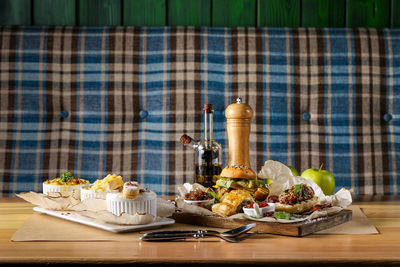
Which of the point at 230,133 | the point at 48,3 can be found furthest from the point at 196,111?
the point at 48,3

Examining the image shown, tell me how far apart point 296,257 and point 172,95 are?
130 centimetres

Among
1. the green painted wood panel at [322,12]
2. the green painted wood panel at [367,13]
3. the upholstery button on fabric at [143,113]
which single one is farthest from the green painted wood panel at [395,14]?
the upholstery button on fabric at [143,113]

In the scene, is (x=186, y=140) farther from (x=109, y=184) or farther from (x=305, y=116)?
(x=305, y=116)

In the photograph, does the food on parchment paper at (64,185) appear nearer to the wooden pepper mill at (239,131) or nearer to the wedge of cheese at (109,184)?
the wedge of cheese at (109,184)

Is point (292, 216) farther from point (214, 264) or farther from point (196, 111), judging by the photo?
point (196, 111)

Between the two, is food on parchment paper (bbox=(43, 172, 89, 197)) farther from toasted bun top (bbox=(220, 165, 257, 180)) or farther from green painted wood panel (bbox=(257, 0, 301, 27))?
green painted wood panel (bbox=(257, 0, 301, 27))

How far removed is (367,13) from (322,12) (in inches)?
8.4

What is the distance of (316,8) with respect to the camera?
227 cm

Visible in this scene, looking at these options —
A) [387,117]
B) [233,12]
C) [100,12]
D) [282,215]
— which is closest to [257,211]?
[282,215]

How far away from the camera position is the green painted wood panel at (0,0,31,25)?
7.43 ft

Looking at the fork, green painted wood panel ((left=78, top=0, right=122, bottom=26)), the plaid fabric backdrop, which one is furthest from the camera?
green painted wood panel ((left=78, top=0, right=122, bottom=26))

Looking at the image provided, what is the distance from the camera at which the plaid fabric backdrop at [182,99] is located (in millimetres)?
2004

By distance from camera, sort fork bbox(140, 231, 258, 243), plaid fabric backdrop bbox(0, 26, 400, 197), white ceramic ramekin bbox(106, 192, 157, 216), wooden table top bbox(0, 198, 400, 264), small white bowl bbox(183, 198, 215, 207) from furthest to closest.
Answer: plaid fabric backdrop bbox(0, 26, 400, 197)
small white bowl bbox(183, 198, 215, 207)
white ceramic ramekin bbox(106, 192, 157, 216)
fork bbox(140, 231, 258, 243)
wooden table top bbox(0, 198, 400, 264)

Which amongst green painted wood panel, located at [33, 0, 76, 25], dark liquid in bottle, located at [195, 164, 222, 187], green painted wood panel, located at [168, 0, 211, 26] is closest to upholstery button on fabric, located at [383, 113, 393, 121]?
green painted wood panel, located at [168, 0, 211, 26]
